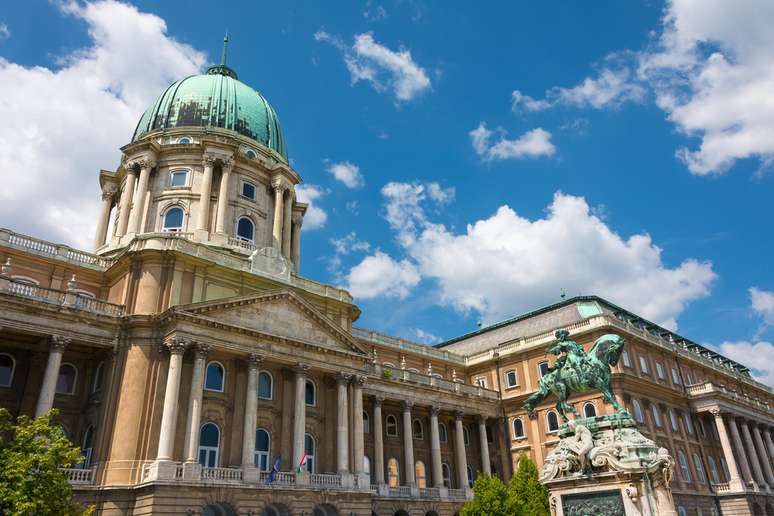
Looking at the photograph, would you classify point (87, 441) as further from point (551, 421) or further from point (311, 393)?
point (551, 421)

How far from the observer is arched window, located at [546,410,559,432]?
165 ft

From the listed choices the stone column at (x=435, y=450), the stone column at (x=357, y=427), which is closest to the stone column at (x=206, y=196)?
the stone column at (x=357, y=427)

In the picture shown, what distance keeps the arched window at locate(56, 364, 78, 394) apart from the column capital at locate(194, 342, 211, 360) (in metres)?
7.70

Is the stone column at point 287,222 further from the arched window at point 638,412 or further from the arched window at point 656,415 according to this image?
the arched window at point 656,415

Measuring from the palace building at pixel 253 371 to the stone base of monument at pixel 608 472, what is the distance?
67.5ft

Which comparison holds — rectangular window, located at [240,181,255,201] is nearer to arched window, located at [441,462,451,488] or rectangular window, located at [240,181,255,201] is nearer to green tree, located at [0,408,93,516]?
arched window, located at [441,462,451,488]

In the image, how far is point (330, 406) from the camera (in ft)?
130

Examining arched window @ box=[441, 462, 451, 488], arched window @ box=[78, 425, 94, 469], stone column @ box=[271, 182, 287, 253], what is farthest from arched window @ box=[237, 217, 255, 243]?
arched window @ box=[441, 462, 451, 488]

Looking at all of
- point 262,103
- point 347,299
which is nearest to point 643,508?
point 347,299

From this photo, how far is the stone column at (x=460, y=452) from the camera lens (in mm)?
47531

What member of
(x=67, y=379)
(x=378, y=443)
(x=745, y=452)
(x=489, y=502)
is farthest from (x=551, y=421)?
(x=67, y=379)

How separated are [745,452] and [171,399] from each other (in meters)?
53.5

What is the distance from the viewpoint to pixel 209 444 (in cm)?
3331

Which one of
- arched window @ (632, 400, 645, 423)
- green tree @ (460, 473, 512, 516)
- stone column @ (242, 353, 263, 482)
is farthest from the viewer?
arched window @ (632, 400, 645, 423)
